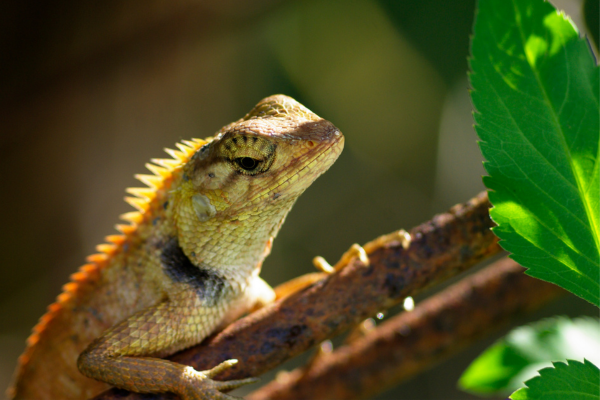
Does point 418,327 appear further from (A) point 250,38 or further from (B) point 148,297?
(A) point 250,38

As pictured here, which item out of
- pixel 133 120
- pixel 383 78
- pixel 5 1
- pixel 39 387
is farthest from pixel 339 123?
pixel 39 387

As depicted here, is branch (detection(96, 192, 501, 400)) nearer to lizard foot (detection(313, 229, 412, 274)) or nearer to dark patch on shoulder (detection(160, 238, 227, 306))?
lizard foot (detection(313, 229, 412, 274))

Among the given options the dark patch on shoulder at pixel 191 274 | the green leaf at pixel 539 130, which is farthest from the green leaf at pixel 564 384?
the dark patch on shoulder at pixel 191 274

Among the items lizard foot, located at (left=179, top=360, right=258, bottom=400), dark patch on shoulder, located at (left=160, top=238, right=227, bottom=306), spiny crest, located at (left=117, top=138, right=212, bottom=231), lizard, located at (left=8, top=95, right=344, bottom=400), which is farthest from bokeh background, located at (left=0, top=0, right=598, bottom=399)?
lizard foot, located at (left=179, top=360, right=258, bottom=400)

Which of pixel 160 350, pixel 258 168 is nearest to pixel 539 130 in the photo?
pixel 258 168

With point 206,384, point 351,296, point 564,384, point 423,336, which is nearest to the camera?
point 564,384

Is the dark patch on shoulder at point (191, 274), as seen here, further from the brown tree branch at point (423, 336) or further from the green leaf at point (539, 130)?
the green leaf at point (539, 130)

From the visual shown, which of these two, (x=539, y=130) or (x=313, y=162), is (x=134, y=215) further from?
(x=539, y=130)
